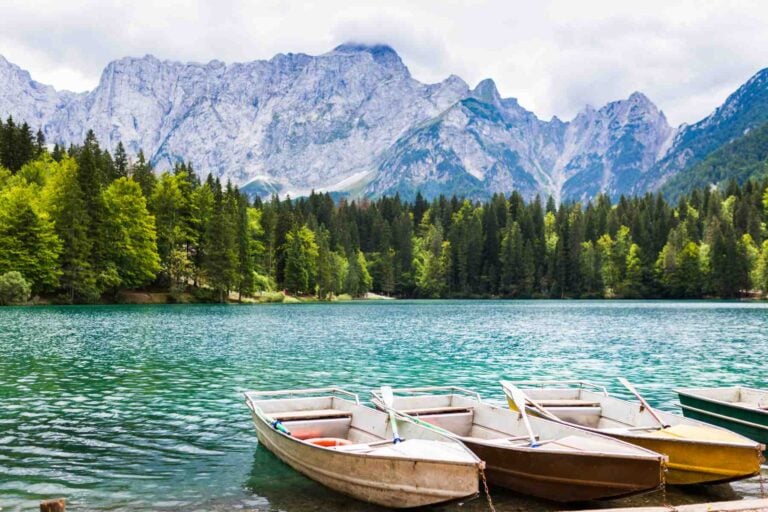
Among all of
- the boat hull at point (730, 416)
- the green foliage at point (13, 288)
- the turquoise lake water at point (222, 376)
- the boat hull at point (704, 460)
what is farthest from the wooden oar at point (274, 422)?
the green foliage at point (13, 288)

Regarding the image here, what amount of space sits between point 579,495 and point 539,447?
112cm

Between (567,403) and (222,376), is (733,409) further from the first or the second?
(222,376)

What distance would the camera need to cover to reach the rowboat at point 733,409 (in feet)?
54.9

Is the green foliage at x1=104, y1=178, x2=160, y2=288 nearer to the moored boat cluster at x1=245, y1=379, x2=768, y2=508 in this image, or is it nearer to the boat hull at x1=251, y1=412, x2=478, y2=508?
the moored boat cluster at x1=245, y1=379, x2=768, y2=508

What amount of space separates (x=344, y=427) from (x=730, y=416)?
10.7 m

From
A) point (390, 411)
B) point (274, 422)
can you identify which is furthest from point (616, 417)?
point (274, 422)

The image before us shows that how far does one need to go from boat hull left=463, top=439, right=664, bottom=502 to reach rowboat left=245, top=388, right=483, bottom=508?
133 centimetres

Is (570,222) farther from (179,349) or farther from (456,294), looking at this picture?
(179,349)

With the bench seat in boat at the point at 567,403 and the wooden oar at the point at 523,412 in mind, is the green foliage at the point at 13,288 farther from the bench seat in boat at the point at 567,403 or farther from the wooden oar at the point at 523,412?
the wooden oar at the point at 523,412

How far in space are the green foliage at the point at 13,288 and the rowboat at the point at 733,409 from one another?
82.7 metres

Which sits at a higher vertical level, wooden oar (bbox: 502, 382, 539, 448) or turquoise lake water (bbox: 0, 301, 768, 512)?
wooden oar (bbox: 502, 382, 539, 448)

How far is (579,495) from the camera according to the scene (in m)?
12.3

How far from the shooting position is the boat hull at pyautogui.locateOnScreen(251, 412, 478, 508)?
1147cm

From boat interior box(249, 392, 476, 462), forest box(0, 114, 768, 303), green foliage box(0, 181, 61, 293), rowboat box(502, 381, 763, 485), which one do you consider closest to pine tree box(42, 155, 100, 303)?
forest box(0, 114, 768, 303)
